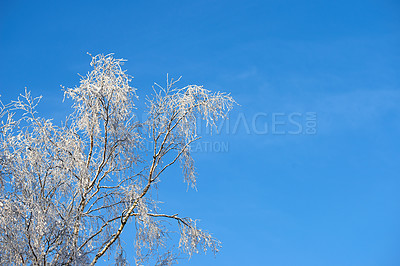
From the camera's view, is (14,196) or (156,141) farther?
(156,141)

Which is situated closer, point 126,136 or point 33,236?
point 33,236

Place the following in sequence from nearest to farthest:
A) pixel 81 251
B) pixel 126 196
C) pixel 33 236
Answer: pixel 33 236, pixel 81 251, pixel 126 196

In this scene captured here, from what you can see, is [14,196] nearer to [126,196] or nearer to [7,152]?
[7,152]

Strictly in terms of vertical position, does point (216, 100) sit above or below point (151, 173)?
above

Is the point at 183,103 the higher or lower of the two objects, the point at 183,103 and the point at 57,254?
the higher

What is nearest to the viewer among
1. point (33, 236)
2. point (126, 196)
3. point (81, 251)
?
point (33, 236)

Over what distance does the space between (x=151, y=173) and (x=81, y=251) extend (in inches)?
55.6

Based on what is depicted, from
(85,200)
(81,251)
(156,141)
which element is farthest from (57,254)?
(156,141)

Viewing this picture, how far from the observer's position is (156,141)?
734cm

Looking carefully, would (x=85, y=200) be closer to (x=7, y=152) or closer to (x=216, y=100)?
(x=7, y=152)

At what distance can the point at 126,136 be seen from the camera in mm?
7285

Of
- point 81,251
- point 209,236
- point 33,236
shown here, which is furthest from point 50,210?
point 209,236

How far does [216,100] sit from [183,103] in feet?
1.54

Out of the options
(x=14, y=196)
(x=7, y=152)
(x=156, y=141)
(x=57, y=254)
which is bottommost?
(x=57, y=254)
